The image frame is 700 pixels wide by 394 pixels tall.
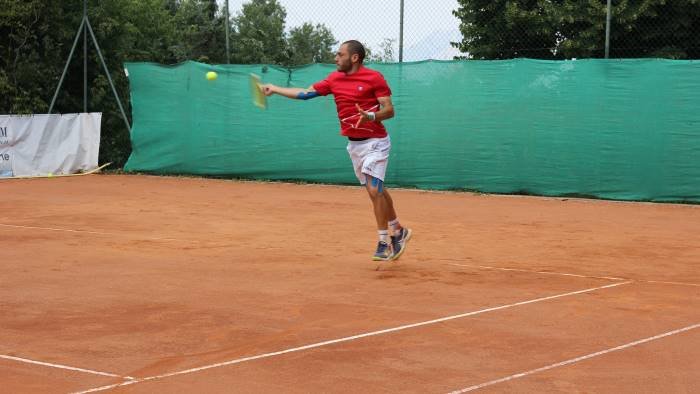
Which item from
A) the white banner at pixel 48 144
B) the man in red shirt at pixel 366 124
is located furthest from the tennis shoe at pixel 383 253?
the white banner at pixel 48 144

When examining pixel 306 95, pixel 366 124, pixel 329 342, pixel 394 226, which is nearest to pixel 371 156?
pixel 366 124

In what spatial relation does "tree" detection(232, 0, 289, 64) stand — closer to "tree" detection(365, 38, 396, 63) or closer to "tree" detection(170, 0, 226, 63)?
"tree" detection(170, 0, 226, 63)

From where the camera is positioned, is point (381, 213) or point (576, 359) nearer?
point (576, 359)

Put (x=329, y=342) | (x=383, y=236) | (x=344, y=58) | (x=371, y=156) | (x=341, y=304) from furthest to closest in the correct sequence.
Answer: (x=383, y=236)
(x=371, y=156)
(x=344, y=58)
(x=341, y=304)
(x=329, y=342)

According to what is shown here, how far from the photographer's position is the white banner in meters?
18.6

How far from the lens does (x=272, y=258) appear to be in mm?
8891

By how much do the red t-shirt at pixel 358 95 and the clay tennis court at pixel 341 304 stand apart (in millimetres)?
1141

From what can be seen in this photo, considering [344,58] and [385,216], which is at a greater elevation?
[344,58]

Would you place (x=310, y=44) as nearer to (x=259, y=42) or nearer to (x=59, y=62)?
(x=259, y=42)

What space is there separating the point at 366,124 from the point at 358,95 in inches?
9.8

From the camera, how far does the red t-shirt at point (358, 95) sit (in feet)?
27.3

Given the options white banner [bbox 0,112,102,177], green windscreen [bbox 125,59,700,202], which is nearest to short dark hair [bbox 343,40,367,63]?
green windscreen [bbox 125,59,700,202]

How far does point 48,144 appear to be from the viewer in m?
19.2

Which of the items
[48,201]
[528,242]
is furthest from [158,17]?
[528,242]
